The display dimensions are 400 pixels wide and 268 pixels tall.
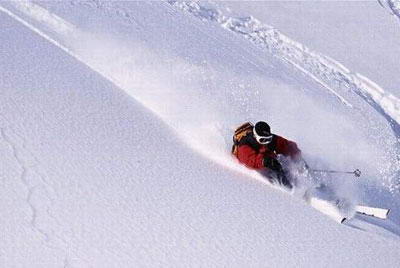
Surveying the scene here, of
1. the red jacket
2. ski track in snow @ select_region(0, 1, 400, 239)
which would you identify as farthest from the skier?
ski track in snow @ select_region(0, 1, 400, 239)

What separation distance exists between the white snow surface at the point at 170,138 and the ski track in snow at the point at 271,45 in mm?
→ 31

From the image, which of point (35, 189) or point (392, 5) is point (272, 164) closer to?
point (35, 189)

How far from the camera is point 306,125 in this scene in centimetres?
749

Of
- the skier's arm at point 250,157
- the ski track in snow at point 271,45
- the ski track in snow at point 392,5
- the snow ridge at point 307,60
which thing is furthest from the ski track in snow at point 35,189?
the ski track in snow at point 392,5

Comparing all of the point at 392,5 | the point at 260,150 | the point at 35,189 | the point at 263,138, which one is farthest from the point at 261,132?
the point at 392,5

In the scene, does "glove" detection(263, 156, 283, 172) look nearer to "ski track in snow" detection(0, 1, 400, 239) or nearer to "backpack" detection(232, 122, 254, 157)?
"backpack" detection(232, 122, 254, 157)

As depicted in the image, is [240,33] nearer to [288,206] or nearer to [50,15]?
[50,15]


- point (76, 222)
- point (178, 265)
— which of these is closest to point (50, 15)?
point (76, 222)

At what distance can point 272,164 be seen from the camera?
6.06 metres

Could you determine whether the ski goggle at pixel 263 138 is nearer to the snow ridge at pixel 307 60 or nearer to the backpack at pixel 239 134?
the backpack at pixel 239 134

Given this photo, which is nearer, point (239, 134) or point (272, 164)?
point (272, 164)

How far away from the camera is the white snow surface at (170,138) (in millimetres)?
4227

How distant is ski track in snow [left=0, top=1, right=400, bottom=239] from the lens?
7.79 meters

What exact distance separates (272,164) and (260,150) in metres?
0.22
